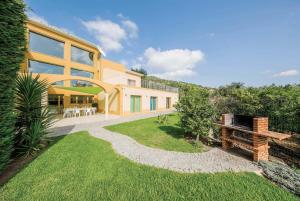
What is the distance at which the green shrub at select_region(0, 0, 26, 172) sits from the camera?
Answer: 450 centimetres

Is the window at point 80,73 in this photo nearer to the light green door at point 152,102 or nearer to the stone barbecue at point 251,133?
the light green door at point 152,102

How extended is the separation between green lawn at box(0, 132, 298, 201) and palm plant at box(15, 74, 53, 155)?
1.30m

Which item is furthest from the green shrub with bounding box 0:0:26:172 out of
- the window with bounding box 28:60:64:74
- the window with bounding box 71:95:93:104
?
the window with bounding box 71:95:93:104

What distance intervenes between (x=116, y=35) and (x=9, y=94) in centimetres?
2870

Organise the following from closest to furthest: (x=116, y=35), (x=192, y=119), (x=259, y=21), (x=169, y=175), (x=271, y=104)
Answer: (x=169, y=175) < (x=192, y=119) < (x=271, y=104) < (x=259, y=21) < (x=116, y=35)

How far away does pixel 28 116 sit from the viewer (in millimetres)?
7152

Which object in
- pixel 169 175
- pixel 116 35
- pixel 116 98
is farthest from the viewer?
pixel 116 35

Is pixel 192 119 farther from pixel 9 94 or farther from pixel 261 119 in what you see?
pixel 9 94

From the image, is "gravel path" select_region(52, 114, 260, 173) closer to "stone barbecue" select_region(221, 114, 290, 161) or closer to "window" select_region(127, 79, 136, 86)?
"stone barbecue" select_region(221, 114, 290, 161)

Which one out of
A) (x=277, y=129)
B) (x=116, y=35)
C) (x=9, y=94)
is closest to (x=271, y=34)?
(x=277, y=129)

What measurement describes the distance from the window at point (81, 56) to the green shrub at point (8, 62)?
21.7 m

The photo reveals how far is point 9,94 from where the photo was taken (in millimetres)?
4758

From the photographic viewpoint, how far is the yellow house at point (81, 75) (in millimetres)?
19594

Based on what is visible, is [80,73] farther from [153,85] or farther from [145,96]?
[153,85]
